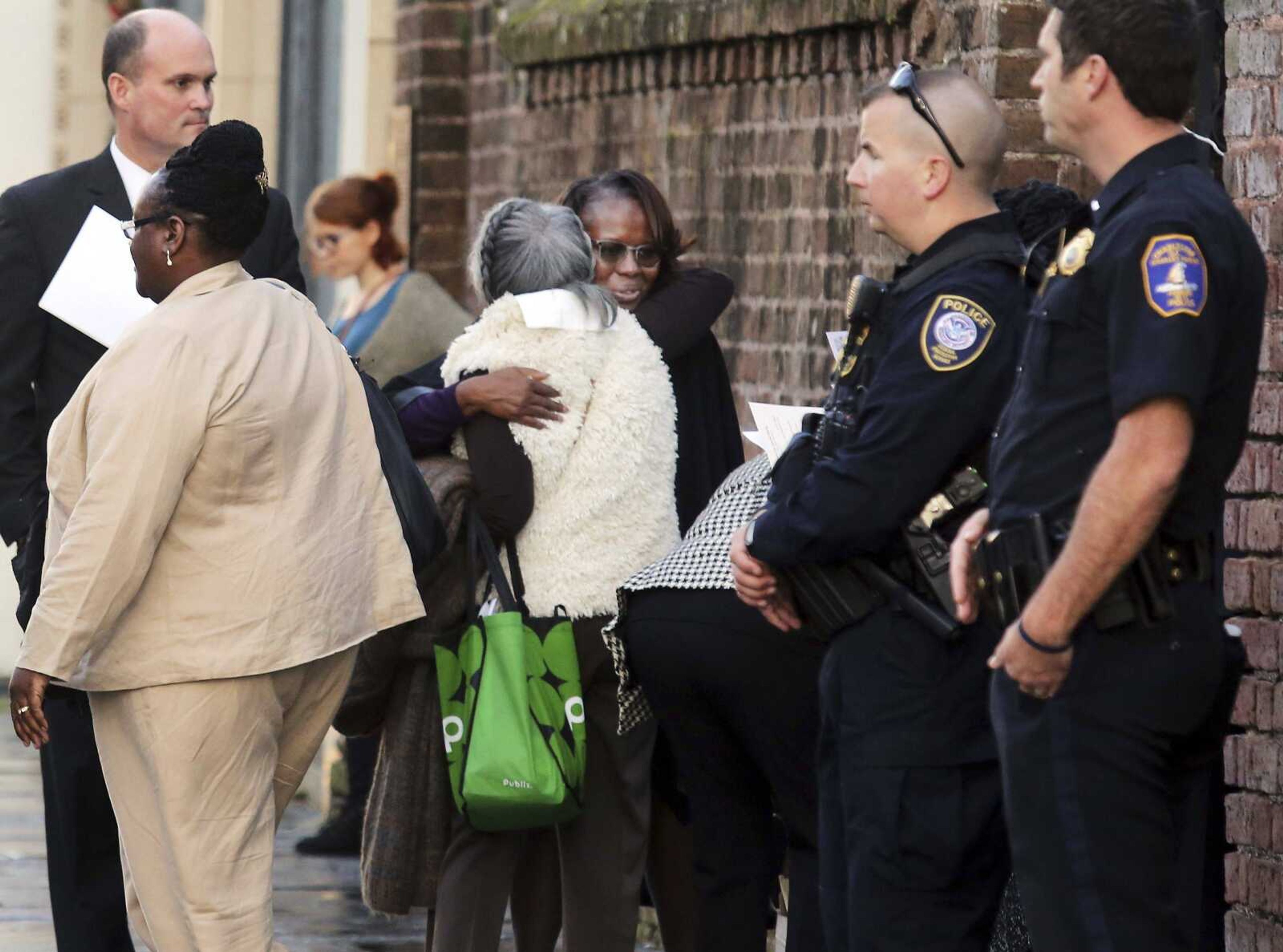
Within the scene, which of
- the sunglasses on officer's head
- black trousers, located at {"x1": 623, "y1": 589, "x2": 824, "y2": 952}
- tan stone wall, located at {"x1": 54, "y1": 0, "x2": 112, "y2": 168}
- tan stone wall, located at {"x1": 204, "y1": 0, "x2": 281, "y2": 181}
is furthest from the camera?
tan stone wall, located at {"x1": 54, "y1": 0, "x2": 112, "y2": 168}

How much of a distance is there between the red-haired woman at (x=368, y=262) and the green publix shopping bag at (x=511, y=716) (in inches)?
106

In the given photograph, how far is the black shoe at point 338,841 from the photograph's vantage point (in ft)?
25.2

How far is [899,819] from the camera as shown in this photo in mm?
3857

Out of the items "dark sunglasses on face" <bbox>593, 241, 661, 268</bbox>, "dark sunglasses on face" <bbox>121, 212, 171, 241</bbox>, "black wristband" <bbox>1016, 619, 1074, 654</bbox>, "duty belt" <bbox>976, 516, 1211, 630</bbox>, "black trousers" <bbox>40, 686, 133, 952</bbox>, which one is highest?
"dark sunglasses on face" <bbox>121, 212, 171, 241</bbox>

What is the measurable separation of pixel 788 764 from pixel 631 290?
126 cm

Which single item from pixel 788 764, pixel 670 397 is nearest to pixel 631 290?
pixel 670 397

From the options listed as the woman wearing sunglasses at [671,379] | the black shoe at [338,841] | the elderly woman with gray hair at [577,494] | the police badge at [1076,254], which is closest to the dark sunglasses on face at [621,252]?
the woman wearing sunglasses at [671,379]

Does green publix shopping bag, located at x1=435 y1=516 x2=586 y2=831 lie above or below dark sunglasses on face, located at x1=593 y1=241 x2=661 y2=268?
below

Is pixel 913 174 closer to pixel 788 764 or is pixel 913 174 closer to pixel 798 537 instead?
pixel 798 537

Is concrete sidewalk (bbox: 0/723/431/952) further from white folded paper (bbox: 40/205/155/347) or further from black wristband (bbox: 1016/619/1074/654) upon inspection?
black wristband (bbox: 1016/619/1074/654)

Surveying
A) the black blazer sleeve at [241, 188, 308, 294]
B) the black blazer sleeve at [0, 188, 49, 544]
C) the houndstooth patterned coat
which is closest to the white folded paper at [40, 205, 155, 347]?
the black blazer sleeve at [0, 188, 49, 544]

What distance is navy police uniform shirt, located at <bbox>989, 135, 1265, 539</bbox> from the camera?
10.8 feet

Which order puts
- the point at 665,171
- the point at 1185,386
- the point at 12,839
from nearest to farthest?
the point at 1185,386
the point at 665,171
the point at 12,839

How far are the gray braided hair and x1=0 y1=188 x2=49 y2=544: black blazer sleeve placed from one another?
982mm
